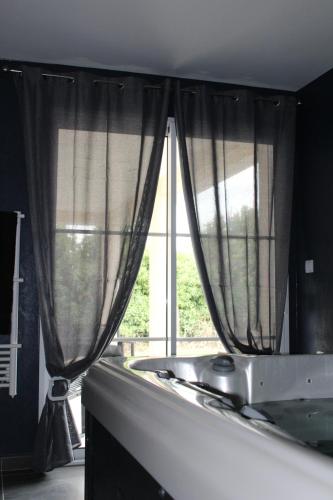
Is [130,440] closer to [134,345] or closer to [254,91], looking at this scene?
[134,345]

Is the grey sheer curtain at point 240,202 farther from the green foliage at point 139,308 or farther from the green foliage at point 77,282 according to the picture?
the green foliage at point 77,282

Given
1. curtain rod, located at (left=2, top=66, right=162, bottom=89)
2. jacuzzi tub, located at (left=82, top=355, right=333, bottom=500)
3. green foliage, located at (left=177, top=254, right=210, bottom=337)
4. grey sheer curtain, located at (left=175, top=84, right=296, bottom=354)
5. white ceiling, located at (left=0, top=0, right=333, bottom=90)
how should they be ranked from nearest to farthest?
1. jacuzzi tub, located at (left=82, top=355, right=333, bottom=500)
2. white ceiling, located at (left=0, top=0, right=333, bottom=90)
3. curtain rod, located at (left=2, top=66, right=162, bottom=89)
4. grey sheer curtain, located at (left=175, top=84, right=296, bottom=354)
5. green foliage, located at (left=177, top=254, right=210, bottom=337)

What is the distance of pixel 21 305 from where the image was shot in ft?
10.9

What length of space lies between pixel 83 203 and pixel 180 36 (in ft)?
3.61

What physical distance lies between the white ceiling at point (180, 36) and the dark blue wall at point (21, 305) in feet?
1.29

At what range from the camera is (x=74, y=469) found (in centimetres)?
322

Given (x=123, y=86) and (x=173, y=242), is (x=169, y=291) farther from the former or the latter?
(x=123, y=86)

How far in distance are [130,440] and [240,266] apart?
221 centimetres

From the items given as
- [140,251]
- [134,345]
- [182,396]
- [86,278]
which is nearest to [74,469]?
[134,345]

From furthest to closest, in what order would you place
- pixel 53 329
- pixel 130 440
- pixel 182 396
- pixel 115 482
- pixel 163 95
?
pixel 163 95 → pixel 53 329 → pixel 115 482 → pixel 130 440 → pixel 182 396

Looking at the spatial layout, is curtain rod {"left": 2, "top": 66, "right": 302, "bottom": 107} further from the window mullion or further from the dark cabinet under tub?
the dark cabinet under tub

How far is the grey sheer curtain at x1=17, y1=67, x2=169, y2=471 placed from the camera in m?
3.23

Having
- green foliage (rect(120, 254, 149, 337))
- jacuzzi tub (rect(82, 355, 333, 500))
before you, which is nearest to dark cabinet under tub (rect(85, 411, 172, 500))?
jacuzzi tub (rect(82, 355, 333, 500))

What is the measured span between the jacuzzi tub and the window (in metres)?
1.20
